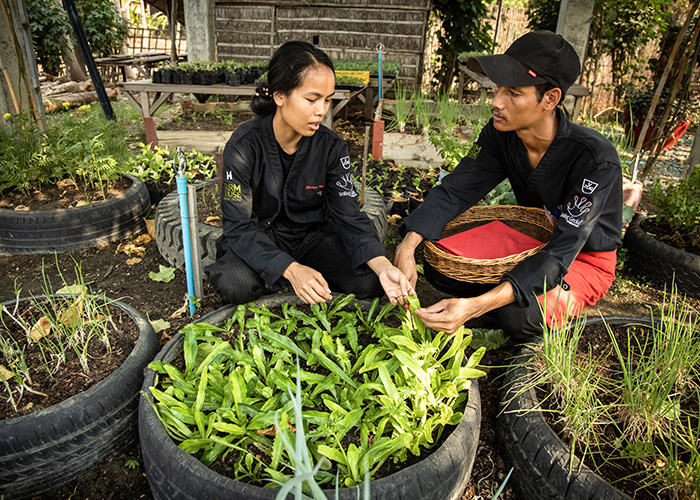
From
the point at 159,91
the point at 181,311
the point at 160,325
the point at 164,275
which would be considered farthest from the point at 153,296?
the point at 159,91

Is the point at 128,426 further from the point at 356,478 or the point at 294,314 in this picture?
the point at 356,478

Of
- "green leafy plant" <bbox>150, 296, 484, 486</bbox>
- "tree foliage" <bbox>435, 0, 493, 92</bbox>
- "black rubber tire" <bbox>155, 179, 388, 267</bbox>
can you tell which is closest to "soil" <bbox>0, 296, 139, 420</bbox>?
"green leafy plant" <bbox>150, 296, 484, 486</bbox>

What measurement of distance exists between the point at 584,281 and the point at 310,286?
1194 mm

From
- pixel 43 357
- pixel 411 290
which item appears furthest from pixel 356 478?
pixel 43 357

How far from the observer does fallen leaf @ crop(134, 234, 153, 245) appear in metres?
3.08

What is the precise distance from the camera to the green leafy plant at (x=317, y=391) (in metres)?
1.32

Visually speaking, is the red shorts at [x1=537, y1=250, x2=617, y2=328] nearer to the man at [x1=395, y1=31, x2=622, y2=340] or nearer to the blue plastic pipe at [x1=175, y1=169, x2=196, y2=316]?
the man at [x1=395, y1=31, x2=622, y2=340]

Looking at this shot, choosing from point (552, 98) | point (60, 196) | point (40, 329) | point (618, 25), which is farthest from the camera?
point (618, 25)

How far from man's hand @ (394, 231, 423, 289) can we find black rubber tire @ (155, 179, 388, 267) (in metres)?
0.61

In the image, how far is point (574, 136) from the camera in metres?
1.93

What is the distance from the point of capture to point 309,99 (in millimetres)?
1870

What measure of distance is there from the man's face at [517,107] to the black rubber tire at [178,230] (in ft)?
3.38

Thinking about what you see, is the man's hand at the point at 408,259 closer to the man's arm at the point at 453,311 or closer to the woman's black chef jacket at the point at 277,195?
the woman's black chef jacket at the point at 277,195

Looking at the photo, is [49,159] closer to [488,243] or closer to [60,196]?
[60,196]
